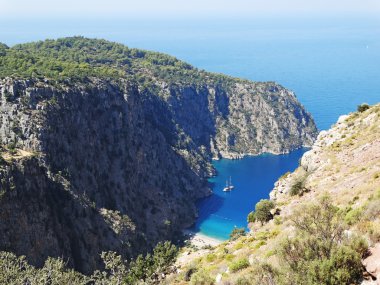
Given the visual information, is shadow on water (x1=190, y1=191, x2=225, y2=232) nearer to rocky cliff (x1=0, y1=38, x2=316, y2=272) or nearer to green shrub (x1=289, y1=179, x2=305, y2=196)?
rocky cliff (x1=0, y1=38, x2=316, y2=272)

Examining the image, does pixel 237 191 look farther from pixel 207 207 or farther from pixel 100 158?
pixel 100 158

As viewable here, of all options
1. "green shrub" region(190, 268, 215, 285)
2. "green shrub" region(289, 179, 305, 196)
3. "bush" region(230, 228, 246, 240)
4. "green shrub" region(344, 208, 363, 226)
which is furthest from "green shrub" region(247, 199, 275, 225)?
"green shrub" region(344, 208, 363, 226)

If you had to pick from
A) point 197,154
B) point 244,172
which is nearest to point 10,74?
point 197,154

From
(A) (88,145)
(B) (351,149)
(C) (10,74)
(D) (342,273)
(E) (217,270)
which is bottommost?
(D) (342,273)

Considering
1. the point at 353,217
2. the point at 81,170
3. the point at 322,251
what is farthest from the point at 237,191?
the point at 322,251

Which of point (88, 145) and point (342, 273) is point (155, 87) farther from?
point (342, 273)

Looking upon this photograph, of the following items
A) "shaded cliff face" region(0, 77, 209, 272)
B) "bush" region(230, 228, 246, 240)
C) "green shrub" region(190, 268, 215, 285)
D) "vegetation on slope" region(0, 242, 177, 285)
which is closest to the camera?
"green shrub" region(190, 268, 215, 285)

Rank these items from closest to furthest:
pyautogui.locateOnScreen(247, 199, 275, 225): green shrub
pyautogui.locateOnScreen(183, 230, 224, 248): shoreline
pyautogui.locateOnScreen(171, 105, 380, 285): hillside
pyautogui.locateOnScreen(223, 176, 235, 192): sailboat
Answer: pyautogui.locateOnScreen(171, 105, 380, 285): hillside → pyautogui.locateOnScreen(247, 199, 275, 225): green shrub → pyautogui.locateOnScreen(183, 230, 224, 248): shoreline → pyautogui.locateOnScreen(223, 176, 235, 192): sailboat
